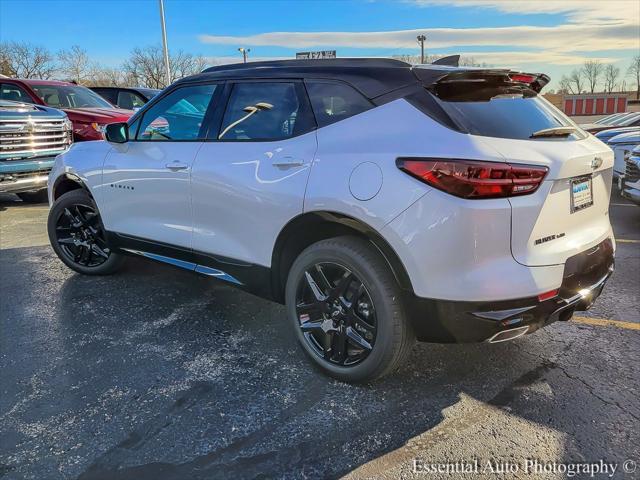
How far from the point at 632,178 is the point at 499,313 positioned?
5.54 metres

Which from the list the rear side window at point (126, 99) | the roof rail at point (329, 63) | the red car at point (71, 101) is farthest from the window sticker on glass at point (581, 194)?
the rear side window at point (126, 99)

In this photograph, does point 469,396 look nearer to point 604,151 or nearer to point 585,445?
point 585,445

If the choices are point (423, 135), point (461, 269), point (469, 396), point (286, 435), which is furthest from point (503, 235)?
point (286, 435)

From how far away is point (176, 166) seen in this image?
372 cm

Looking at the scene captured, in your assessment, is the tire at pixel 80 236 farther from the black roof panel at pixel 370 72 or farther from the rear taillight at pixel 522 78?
the rear taillight at pixel 522 78

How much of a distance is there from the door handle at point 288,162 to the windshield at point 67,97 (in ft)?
28.8

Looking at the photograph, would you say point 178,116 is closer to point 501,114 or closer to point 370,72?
point 370,72

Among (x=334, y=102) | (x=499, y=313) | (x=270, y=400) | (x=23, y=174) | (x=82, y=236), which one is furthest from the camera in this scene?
(x=23, y=174)

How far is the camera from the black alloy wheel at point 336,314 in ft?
9.45

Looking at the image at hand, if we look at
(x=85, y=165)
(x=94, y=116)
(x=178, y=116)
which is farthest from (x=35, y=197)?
(x=178, y=116)

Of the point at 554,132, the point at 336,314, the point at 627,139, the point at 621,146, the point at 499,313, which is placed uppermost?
the point at 554,132

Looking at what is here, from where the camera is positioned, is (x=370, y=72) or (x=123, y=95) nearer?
(x=370, y=72)

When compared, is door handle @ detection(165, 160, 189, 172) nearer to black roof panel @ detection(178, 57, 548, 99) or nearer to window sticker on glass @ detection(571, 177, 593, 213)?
black roof panel @ detection(178, 57, 548, 99)

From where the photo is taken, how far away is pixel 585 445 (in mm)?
2475
